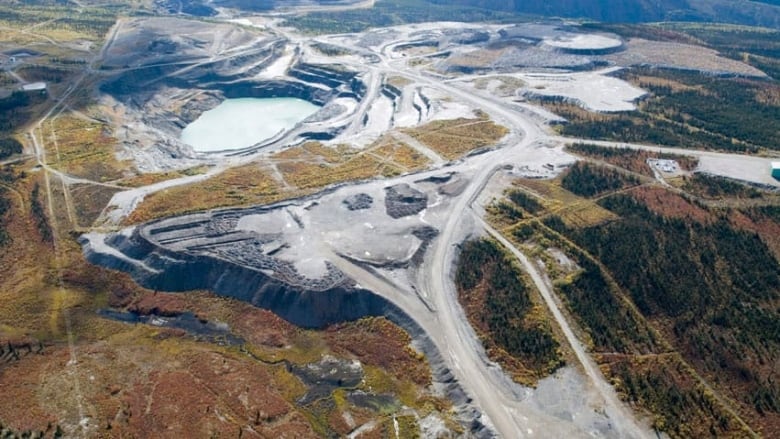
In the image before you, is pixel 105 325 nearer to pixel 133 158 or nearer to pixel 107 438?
pixel 107 438

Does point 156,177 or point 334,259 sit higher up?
point 156,177

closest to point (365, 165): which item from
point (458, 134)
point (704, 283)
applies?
point (458, 134)

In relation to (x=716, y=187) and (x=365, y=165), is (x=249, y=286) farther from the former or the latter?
(x=716, y=187)

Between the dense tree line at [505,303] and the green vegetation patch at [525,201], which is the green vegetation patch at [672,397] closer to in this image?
the dense tree line at [505,303]

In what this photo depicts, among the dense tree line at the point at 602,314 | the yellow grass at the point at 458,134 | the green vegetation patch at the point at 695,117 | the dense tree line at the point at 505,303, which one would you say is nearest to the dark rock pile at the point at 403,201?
the dense tree line at the point at 505,303

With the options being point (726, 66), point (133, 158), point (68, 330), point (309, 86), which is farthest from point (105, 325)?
point (726, 66)

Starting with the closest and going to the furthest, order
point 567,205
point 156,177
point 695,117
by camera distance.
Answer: point 567,205 < point 156,177 < point 695,117

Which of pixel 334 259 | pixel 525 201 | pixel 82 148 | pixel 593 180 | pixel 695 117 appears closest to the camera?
pixel 334 259

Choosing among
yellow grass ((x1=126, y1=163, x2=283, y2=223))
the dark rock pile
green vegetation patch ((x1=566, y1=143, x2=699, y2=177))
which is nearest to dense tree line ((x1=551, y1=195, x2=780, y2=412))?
green vegetation patch ((x1=566, y1=143, x2=699, y2=177))
